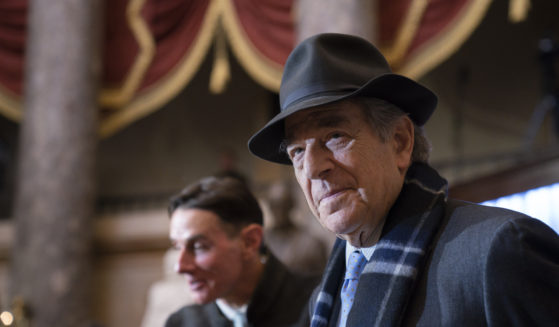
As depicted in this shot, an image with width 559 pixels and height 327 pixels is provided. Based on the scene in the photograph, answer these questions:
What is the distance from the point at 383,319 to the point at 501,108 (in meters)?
7.25

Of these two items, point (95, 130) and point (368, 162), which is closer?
point (368, 162)

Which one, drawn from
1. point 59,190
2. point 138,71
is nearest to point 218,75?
point 138,71

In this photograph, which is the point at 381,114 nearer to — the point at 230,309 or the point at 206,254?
the point at 206,254

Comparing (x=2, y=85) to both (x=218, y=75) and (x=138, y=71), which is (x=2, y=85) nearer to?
(x=138, y=71)

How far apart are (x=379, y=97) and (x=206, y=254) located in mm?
936

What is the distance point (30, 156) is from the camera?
5.23 metres

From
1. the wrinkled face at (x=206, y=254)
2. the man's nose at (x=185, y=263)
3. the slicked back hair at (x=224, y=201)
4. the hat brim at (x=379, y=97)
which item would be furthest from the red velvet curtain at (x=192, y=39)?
the hat brim at (x=379, y=97)

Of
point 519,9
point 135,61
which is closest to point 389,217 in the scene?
point 519,9

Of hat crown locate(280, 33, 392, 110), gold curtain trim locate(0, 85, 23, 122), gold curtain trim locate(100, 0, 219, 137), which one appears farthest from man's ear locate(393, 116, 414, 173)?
gold curtain trim locate(0, 85, 23, 122)

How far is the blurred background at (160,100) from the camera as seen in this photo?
4.29 meters

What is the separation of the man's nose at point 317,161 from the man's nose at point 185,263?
820 millimetres

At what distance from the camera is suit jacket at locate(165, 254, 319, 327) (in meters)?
1.91

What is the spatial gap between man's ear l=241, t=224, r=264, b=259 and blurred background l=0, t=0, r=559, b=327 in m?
0.96

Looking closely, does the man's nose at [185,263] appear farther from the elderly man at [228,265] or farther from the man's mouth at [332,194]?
the man's mouth at [332,194]
